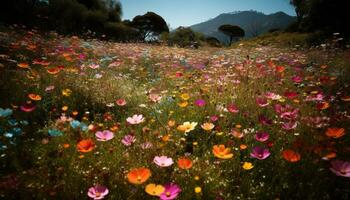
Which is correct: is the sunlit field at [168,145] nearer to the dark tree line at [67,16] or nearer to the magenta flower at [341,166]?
the magenta flower at [341,166]

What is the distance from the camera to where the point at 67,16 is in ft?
67.5

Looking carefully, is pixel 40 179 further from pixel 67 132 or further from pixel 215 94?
pixel 215 94

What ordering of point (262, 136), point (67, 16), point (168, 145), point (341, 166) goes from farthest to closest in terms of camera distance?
1. point (67, 16)
2. point (168, 145)
3. point (262, 136)
4. point (341, 166)

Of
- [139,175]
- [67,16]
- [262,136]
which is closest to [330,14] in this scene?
[67,16]

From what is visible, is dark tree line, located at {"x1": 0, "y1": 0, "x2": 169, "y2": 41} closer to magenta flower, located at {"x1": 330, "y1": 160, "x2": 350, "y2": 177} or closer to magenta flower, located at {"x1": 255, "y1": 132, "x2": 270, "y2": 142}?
magenta flower, located at {"x1": 255, "y1": 132, "x2": 270, "y2": 142}

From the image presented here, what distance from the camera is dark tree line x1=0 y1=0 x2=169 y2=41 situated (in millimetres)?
16444

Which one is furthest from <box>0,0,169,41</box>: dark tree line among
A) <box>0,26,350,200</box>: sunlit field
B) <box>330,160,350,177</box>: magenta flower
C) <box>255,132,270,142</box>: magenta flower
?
<box>330,160,350,177</box>: magenta flower

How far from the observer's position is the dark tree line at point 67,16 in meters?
16.4

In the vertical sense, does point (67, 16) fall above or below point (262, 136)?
above

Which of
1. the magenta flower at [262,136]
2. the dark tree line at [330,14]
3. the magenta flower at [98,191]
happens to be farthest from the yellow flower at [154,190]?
the dark tree line at [330,14]

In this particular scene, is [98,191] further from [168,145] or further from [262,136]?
[262,136]

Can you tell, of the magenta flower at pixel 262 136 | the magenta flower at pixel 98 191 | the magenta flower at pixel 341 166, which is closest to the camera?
the magenta flower at pixel 98 191

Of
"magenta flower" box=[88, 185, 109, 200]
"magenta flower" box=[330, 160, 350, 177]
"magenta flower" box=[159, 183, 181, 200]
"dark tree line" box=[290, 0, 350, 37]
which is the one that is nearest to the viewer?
"magenta flower" box=[159, 183, 181, 200]

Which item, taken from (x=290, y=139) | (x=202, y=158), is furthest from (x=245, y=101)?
(x=202, y=158)
